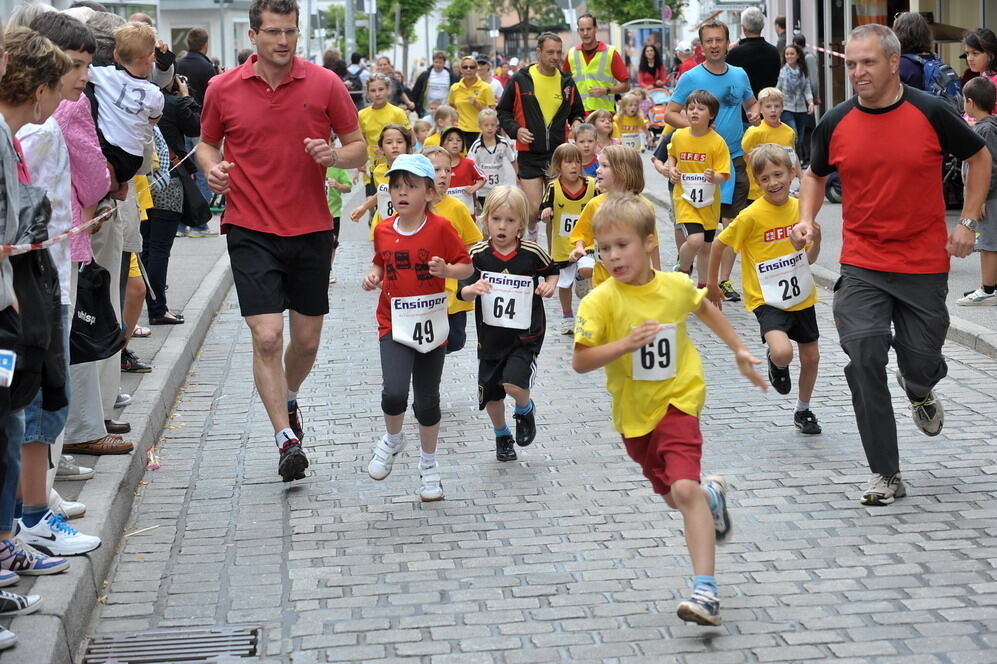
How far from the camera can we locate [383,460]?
686 cm

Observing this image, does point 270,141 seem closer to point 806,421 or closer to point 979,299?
point 806,421

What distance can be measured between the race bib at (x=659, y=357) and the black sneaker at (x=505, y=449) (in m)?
2.28

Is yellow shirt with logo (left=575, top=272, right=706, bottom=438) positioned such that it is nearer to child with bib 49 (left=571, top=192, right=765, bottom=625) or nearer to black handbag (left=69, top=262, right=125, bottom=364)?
child with bib 49 (left=571, top=192, right=765, bottom=625)

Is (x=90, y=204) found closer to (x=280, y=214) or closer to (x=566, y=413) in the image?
(x=280, y=214)

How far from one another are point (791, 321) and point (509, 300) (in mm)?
1556

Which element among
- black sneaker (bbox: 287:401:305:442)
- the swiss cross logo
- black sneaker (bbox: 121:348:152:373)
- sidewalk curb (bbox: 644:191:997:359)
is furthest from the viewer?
sidewalk curb (bbox: 644:191:997:359)

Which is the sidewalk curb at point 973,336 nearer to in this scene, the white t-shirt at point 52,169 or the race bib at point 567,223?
the race bib at point 567,223

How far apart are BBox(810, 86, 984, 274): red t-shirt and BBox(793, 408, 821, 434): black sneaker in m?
1.40

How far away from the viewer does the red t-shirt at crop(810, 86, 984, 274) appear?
6387 millimetres

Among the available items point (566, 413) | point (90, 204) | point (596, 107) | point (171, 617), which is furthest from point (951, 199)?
point (171, 617)

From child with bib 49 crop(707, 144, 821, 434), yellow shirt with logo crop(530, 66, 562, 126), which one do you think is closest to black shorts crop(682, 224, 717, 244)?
yellow shirt with logo crop(530, 66, 562, 126)

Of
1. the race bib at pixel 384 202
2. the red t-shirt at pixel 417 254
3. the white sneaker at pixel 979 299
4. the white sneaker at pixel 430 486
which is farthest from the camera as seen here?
the race bib at pixel 384 202

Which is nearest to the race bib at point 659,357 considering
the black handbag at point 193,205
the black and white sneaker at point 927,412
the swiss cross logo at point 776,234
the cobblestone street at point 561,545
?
the cobblestone street at point 561,545

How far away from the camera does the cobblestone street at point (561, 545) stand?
4977mm
